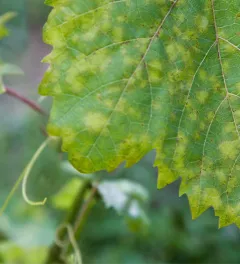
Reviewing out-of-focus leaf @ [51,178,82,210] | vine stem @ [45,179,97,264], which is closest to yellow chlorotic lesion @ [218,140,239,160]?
vine stem @ [45,179,97,264]

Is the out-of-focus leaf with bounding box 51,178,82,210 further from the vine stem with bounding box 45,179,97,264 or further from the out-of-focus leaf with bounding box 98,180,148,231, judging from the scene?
the vine stem with bounding box 45,179,97,264

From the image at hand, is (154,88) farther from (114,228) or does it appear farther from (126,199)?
(114,228)

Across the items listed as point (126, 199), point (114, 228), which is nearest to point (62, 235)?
point (126, 199)

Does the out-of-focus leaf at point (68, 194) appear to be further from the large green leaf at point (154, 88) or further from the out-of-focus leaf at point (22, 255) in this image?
the large green leaf at point (154, 88)

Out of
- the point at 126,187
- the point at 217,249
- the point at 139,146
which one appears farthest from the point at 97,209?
the point at 139,146

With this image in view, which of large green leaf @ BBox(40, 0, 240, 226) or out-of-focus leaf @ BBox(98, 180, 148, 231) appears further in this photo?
out-of-focus leaf @ BBox(98, 180, 148, 231)
